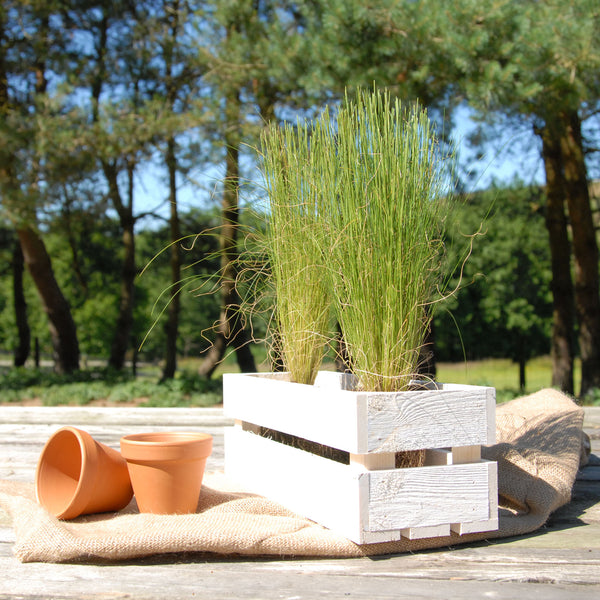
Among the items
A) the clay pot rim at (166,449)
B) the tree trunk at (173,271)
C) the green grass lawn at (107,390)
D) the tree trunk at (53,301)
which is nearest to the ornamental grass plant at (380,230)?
the clay pot rim at (166,449)

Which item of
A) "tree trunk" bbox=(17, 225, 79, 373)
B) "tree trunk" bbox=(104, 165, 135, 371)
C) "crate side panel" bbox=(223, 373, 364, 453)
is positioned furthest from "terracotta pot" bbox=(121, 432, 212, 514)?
"tree trunk" bbox=(104, 165, 135, 371)

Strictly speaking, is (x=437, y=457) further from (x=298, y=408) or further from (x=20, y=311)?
(x=20, y=311)

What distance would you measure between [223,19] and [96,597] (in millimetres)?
6861

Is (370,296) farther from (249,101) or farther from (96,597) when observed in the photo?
(249,101)

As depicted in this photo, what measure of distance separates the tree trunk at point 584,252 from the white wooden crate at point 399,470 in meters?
5.93

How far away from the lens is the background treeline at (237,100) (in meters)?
5.00

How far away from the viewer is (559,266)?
24.3ft

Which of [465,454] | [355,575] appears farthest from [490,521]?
[355,575]

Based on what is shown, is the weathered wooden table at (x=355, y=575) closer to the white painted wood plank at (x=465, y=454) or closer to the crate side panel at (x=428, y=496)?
the crate side panel at (x=428, y=496)

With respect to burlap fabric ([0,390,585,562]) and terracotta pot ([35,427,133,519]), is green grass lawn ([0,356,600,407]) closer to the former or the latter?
burlap fabric ([0,390,585,562])

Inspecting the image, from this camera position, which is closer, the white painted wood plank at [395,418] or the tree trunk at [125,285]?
the white painted wood plank at [395,418]

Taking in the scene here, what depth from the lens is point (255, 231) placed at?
87.2 inches

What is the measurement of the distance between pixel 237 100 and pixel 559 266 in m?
4.04

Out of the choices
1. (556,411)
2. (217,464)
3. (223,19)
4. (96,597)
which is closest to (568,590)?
(96,597)
